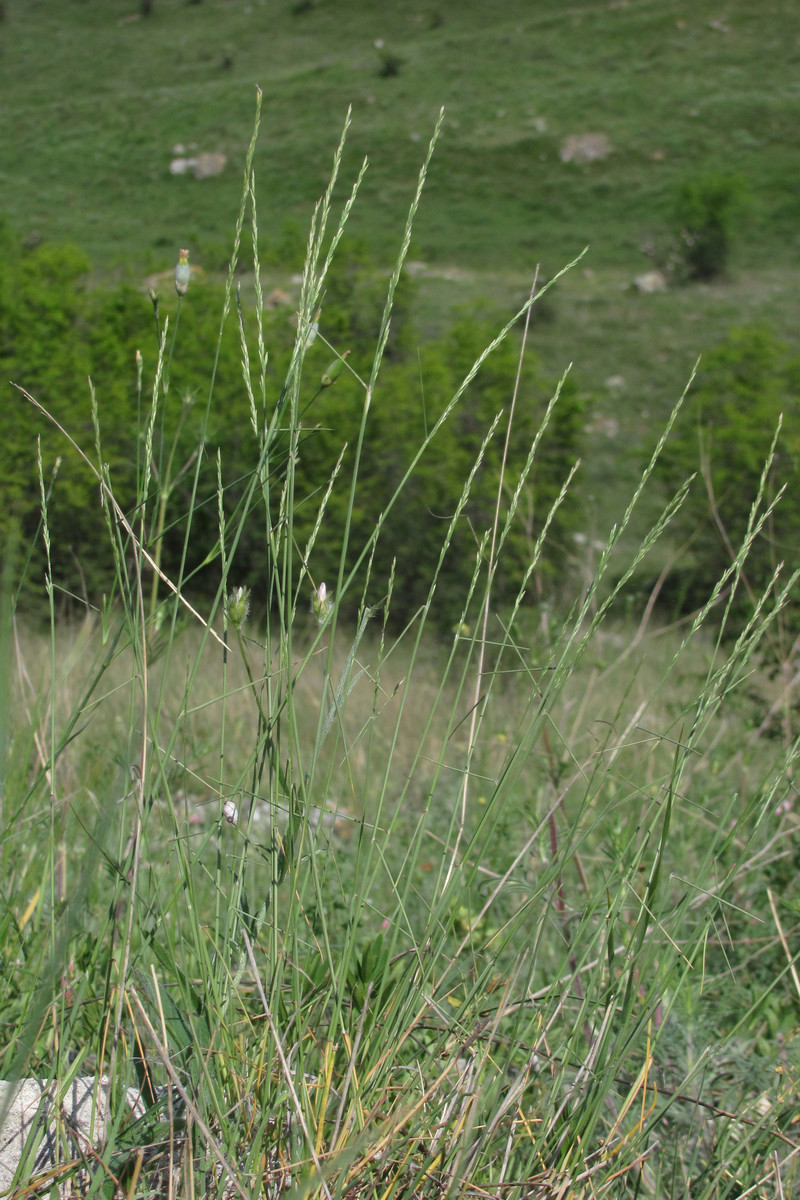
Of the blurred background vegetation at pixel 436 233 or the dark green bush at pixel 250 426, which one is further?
the blurred background vegetation at pixel 436 233

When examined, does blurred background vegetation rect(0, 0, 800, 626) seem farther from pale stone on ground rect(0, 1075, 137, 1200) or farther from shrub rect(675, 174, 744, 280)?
pale stone on ground rect(0, 1075, 137, 1200)

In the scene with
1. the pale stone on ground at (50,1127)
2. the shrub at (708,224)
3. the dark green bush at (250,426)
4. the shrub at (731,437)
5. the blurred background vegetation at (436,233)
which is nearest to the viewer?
the pale stone on ground at (50,1127)

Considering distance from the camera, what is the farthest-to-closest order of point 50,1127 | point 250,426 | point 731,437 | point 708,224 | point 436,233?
point 436,233, point 708,224, point 731,437, point 250,426, point 50,1127

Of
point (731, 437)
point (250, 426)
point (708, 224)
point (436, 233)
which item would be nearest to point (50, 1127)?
point (250, 426)

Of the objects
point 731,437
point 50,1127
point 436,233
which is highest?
point 50,1127

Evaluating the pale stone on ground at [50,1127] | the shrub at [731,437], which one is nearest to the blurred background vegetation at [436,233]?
the shrub at [731,437]

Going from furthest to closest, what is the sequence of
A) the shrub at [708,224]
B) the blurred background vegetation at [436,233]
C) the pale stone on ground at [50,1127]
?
the shrub at [708,224]
the blurred background vegetation at [436,233]
the pale stone on ground at [50,1127]

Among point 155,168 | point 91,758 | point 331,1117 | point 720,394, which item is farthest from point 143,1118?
point 155,168

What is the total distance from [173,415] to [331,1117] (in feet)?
36.9

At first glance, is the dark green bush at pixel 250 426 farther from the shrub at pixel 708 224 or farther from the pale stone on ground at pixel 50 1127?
the shrub at pixel 708 224

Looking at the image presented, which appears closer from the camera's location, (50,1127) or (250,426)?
(50,1127)

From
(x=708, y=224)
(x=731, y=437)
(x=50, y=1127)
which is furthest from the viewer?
(x=708, y=224)

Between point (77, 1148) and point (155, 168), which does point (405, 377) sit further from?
point (155, 168)

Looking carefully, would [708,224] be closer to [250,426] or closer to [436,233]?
[436,233]
